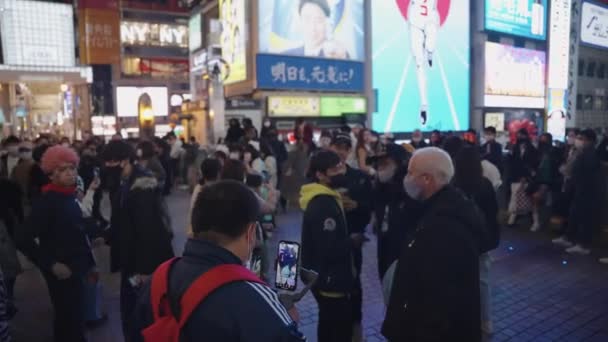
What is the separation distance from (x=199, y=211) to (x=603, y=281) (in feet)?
21.4

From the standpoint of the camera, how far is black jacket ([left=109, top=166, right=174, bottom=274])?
12.4 feet

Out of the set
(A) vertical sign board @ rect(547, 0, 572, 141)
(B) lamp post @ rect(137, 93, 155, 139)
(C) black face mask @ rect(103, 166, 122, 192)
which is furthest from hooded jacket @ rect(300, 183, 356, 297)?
(A) vertical sign board @ rect(547, 0, 572, 141)

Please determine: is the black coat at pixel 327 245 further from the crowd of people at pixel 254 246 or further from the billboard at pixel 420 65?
the billboard at pixel 420 65

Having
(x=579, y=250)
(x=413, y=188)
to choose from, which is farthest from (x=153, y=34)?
(x=413, y=188)

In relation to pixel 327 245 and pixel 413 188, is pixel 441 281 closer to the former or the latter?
pixel 413 188

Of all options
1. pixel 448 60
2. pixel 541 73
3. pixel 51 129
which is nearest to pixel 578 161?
pixel 448 60

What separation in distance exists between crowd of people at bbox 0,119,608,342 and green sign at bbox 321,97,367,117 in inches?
441

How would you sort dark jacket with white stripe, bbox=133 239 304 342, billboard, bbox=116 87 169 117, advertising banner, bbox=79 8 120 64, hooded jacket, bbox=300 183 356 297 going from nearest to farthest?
dark jacket with white stripe, bbox=133 239 304 342
hooded jacket, bbox=300 183 356 297
advertising banner, bbox=79 8 120 64
billboard, bbox=116 87 169 117

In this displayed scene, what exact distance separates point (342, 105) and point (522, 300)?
43.6 feet

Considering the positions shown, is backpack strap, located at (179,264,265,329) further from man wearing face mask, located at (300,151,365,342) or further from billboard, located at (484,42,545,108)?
billboard, located at (484,42,545,108)

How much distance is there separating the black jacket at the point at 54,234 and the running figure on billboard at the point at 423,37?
19.1 metres

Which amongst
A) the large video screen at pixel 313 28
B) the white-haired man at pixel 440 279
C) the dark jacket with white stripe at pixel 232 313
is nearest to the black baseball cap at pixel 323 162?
the white-haired man at pixel 440 279

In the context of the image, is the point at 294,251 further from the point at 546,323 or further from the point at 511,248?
the point at 511,248

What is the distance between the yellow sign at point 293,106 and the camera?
16.0 metres
